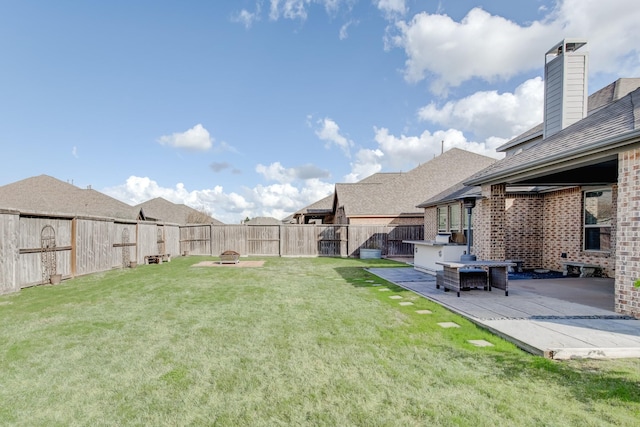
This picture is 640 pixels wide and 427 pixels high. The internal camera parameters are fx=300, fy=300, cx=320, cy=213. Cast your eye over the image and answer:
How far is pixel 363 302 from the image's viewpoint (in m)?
6.31

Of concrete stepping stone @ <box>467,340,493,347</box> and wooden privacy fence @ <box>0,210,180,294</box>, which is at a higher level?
wooden privacy fence @ <box>0,210,180,294</box>

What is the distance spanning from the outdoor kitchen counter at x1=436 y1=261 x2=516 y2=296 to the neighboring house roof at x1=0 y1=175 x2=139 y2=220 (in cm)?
1675

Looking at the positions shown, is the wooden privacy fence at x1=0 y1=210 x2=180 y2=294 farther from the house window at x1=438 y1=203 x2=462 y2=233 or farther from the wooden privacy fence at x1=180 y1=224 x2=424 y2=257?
the house window at x1=438 y1=203 x2=462 y2=233

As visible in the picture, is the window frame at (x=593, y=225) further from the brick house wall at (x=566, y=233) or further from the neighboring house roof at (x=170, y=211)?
the neighboring house roof at (x=170, y=211)

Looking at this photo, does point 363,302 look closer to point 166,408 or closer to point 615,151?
point 166,408

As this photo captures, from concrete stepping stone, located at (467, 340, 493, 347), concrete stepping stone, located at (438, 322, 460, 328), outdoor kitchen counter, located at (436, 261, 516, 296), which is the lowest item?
concrete stepping stone, located at (438, 322, 460, 328)

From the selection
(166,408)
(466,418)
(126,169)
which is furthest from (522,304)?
(126,169)

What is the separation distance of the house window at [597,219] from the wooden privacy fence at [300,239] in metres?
8.79

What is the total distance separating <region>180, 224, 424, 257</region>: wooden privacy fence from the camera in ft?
58.8

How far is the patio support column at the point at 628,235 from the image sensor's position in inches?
195

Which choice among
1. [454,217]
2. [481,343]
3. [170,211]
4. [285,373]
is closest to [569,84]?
[454,217]

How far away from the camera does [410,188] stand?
70.3 feet

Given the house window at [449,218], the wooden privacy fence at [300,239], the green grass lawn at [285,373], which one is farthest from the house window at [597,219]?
the wooden privacy fence at [300,239]

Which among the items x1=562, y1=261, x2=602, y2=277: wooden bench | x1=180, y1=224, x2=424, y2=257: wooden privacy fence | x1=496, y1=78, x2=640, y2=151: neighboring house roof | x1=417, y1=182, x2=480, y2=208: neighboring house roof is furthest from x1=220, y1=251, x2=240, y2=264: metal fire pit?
x1=496, y1=78, x2=640, y2=151: neighboring house roof
